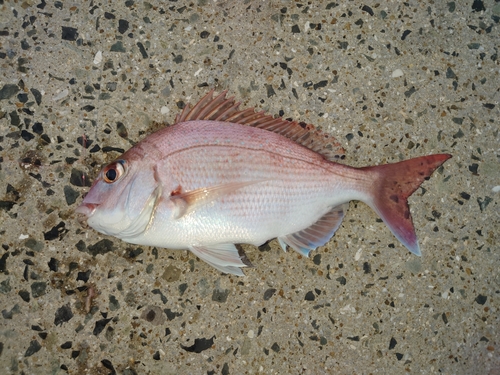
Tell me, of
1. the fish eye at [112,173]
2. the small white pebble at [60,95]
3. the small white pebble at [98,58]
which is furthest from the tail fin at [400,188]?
Answer: the small white pebble at [60,95]

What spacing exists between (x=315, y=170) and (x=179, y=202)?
2.37 ft

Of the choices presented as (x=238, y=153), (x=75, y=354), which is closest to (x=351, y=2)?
(x=238, y=153)

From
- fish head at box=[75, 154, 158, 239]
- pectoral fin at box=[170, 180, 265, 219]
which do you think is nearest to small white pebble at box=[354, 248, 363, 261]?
pectoral fin at box=[170, 180, 265, 219]

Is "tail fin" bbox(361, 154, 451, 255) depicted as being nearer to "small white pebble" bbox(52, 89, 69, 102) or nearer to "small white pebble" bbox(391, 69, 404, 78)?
"small white pebble" bbox(391, 69, 404, 78)

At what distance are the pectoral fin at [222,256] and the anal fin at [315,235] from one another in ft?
0.87

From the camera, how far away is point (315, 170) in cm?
210

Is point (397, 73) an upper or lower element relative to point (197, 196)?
upper

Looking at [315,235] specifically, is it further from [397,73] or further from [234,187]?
[397,73]

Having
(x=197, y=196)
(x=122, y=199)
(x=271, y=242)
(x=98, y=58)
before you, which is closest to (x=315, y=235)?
(x=271, y=242)

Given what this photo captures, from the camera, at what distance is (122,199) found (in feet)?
6.18

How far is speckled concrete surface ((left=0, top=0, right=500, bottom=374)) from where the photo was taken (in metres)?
2.18

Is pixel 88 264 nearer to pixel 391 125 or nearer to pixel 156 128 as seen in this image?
pixel 156 128

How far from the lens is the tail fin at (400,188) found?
2.10 m

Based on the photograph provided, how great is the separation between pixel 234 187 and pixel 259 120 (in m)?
0.40
